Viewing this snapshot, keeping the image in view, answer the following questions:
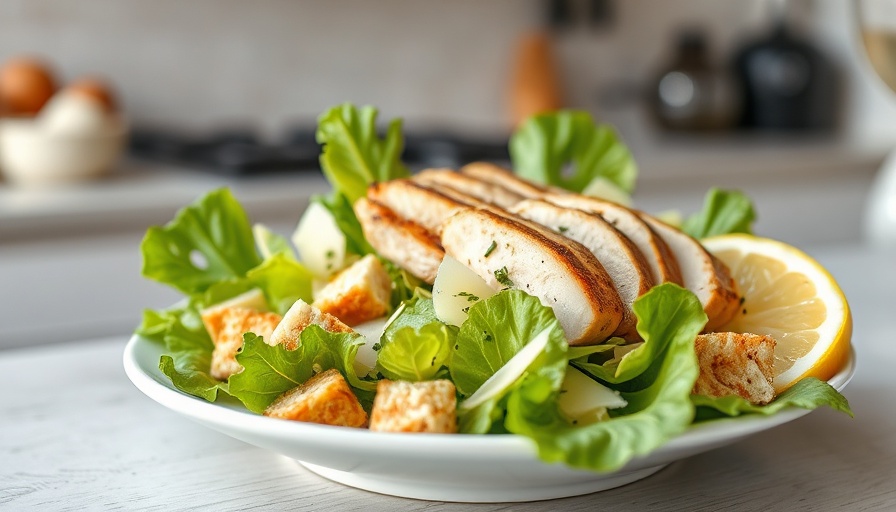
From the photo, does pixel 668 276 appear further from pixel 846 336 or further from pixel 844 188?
pixel 844 188

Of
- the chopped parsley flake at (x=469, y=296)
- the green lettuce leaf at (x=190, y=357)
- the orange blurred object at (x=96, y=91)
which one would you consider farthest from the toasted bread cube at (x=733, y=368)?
the orange blurred object at (x=96, y=91)

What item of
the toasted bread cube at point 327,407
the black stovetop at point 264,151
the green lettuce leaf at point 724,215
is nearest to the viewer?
the toasted bread cube at point 327,407

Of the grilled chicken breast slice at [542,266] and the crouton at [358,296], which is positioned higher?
the grilled chicken breast slice at [542,266]

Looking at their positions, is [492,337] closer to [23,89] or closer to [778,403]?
[778,403]

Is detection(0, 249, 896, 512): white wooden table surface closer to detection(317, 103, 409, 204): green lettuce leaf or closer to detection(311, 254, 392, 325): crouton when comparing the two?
detection(311, 254, 392, 325): crouton

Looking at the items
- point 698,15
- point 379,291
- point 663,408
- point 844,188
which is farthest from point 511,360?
point 698,15

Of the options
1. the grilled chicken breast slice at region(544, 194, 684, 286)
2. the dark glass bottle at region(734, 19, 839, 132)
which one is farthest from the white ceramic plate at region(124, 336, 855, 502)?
the dark glass bottle at region(734, 19, 839, 132)

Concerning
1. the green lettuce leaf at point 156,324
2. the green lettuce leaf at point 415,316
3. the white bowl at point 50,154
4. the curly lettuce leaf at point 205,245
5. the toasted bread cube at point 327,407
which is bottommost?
the white bowl at point 50,154

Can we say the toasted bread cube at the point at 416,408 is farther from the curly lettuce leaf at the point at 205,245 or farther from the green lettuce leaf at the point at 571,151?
the green lettuce leaf at the point at 571,151
